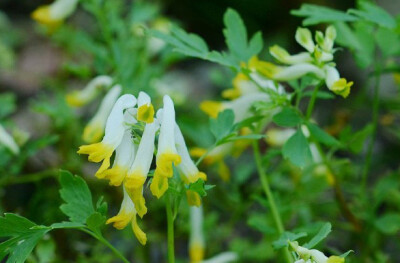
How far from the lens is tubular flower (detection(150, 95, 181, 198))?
1043 mm

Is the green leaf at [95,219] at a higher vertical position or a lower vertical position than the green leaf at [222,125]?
lower

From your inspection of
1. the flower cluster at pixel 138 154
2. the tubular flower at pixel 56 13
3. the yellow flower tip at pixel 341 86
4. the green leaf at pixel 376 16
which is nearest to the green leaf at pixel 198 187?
the flower cluster at pixel 138 154

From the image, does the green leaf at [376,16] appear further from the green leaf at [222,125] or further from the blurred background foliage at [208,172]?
the green leaf at [222,125]

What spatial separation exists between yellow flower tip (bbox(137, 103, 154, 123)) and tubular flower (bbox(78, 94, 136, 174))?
0.07 m

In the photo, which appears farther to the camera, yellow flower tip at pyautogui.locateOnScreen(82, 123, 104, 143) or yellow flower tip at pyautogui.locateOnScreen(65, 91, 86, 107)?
yellow flower tip at pyautogui.locateOnScreen(65, 91, 86, 107)

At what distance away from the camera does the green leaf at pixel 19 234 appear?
1.09m

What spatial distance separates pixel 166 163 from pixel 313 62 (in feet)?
1.64

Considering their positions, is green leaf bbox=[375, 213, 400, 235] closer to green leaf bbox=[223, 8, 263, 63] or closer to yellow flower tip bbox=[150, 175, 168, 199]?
green leaf bbox=[223, 8, 263, 63]

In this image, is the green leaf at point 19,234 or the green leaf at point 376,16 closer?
the green leaf at point 19,234

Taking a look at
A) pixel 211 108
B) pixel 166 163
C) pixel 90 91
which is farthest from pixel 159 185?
pixel 90 91

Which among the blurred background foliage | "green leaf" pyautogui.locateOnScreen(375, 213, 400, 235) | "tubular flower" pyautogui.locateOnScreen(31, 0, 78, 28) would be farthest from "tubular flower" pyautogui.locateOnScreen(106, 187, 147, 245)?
"tubular flower" pyautogui.locateOnScreen(31, 0, 78, 28)

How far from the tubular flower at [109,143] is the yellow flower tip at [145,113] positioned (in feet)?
0.23

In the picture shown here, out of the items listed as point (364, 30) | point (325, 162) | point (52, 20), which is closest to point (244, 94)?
point (325, 162)

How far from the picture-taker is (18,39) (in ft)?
11.6
